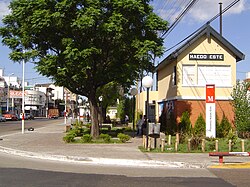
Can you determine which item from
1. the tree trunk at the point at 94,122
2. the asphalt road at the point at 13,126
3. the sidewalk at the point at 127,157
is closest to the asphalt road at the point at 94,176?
the sidewalk at the point at 127,157

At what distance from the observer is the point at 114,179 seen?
1087 centimetres

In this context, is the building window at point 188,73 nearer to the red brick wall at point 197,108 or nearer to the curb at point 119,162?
the red brick wall at point 197,108

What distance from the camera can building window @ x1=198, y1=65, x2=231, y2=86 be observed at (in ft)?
91.9

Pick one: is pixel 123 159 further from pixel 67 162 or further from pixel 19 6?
pixel 19 6

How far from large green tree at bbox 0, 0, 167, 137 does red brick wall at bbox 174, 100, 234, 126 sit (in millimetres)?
5138

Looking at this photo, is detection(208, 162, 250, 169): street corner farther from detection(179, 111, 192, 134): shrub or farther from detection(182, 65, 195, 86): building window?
detection(182, 65, 195, 86): building window

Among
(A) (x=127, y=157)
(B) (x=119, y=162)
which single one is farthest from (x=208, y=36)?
(B) (x=119, y=162)

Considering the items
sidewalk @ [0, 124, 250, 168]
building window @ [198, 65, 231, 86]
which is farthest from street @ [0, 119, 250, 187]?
building window @ [198, 65, 231, 86]

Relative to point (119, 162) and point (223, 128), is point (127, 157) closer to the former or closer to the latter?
point (119, 162)

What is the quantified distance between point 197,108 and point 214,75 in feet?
8.51

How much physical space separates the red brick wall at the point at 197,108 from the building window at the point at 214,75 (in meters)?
1.40

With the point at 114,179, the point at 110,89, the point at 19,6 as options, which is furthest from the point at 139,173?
the point at 110,89

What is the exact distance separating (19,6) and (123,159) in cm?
1133

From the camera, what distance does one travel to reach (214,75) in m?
28.0
